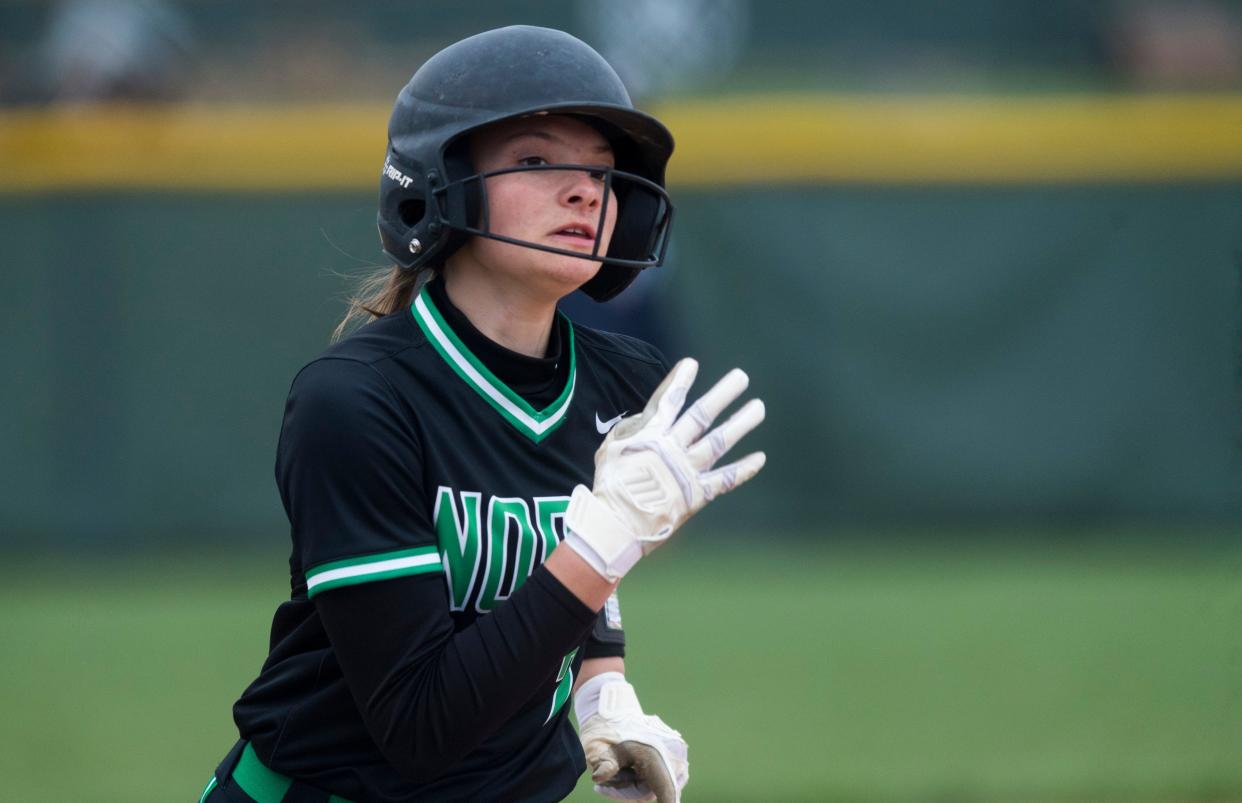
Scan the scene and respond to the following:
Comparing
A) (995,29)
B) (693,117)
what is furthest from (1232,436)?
(995,29)

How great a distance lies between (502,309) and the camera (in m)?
2.37

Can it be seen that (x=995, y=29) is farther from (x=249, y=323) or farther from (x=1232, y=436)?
(x=249, y=323)

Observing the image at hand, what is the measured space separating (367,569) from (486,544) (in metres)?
0.20

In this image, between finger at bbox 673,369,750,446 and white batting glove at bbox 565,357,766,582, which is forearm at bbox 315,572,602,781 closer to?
white batting glove at bbox 565,357,766,582

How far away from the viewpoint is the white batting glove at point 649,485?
206 centimetres

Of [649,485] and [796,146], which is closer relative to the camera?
[649,485]

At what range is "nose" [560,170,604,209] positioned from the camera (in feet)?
7.53

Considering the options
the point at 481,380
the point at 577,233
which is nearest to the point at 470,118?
the point at 577,233

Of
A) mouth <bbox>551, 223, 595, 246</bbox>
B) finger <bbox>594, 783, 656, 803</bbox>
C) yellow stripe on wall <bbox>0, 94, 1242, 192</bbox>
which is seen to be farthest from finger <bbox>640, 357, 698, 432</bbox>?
yellow stripe on wall <bbox>0, 94, 1242, 192</bbox>

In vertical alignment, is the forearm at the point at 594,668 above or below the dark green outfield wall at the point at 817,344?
below

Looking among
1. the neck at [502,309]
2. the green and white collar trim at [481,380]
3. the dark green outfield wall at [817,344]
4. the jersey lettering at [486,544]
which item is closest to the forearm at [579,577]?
the jersey lettering at [486,544]

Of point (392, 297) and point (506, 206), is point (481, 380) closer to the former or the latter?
point (506, 206)

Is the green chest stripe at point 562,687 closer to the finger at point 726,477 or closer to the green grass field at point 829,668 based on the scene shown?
the finger at point 726,477

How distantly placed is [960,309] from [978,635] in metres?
2.60
